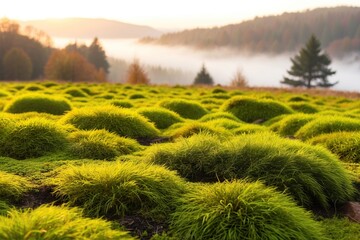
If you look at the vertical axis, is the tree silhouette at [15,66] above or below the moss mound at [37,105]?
below

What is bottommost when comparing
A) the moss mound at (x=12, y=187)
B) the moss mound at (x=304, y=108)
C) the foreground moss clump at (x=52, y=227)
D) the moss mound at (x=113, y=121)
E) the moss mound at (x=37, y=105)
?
the moss mound at (x=304, y=108)

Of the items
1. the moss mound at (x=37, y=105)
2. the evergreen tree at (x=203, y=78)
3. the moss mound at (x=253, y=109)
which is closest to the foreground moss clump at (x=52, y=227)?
the moss mound at (x=37, y=105)

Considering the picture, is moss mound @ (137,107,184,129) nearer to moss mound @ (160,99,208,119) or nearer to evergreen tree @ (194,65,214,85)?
moss mound @ (160,99,208,119)

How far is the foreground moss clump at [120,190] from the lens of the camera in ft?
15.9

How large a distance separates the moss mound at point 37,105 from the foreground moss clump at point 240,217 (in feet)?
38.3

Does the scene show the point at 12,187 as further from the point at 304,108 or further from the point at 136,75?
the point at 136,75

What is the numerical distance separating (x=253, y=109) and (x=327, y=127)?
5.21 meters

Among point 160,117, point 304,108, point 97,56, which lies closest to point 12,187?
point 160,117

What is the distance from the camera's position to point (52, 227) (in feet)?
12.2

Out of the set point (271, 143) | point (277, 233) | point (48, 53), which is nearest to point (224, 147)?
point (271, 143)

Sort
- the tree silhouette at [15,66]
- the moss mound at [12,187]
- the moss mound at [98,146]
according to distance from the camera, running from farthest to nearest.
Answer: the tree silhouette at [15,66]
the moss mound at [98,146]
the moss mound at [12,187]

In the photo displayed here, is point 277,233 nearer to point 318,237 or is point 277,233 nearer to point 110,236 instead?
point 318,237

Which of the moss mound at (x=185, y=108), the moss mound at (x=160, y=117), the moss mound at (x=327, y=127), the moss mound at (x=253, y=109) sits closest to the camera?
the moss mound at (x=327, y=127)

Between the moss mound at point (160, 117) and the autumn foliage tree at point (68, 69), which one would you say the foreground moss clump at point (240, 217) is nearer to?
the moss mound at point (160, 117)
